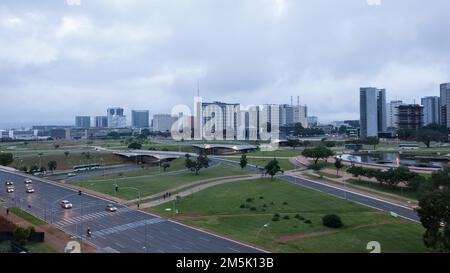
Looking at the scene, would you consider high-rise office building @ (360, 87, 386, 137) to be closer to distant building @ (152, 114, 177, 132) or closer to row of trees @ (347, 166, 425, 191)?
distant building @ (152, 114, 177, 132)

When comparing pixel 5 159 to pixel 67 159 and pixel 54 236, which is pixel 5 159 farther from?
pixel 54 236

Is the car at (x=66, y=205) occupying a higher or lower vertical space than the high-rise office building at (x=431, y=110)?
lower

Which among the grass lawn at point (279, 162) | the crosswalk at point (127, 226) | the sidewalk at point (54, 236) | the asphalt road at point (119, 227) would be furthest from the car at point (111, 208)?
the grass lawn at point (279, 162)

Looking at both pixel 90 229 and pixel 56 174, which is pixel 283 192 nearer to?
pixel 90 229

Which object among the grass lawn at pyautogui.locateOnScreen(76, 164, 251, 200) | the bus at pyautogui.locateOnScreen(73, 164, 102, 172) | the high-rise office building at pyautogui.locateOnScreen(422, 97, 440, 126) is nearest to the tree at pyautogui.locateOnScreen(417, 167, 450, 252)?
the grass lawn at pyautogui.locateOnScreen(76, 164, 251, 200)

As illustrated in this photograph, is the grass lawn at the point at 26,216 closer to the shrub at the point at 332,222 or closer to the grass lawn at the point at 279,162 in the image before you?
the shrub at the point at 332,222
